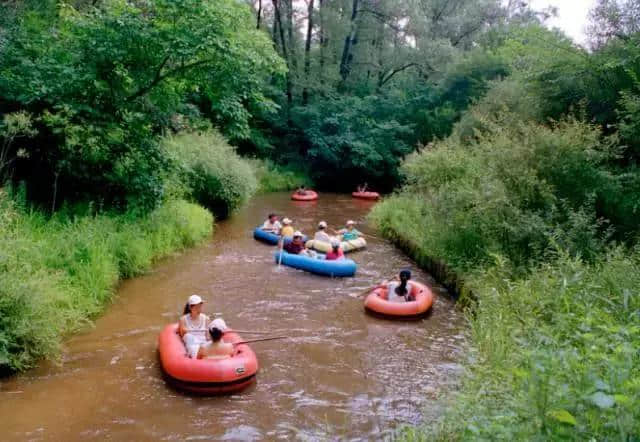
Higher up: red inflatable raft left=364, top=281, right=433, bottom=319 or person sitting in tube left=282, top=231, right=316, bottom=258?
person sitting in tube left=282, top=231, right=316, bottom=258

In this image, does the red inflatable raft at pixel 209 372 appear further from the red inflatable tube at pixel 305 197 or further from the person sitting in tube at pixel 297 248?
the red inflatable tube at pixel 305 197

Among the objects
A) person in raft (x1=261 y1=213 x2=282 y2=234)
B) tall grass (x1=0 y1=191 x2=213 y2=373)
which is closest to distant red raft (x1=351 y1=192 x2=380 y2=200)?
person in raft (x1=261 y1=213 x2=282 y2=234)

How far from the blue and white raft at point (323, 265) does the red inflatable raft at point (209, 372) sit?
4.27 metres

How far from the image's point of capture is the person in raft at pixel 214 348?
5.50m

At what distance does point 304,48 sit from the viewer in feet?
92.6

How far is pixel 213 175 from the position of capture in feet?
45.0

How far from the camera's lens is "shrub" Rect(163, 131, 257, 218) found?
44.8 ft

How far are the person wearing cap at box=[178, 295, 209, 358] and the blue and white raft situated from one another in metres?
3.73

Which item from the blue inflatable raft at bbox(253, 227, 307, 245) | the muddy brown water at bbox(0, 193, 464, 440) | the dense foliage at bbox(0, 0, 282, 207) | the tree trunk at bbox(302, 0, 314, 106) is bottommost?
the muddy brown water at bbox(0, 193, 464, 440)

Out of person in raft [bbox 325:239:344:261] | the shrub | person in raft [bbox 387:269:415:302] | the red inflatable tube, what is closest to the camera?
person in raft [bbox 387:269:415:302]

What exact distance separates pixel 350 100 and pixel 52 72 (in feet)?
58.8

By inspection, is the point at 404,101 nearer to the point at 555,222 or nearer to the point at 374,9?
the point at 374,9

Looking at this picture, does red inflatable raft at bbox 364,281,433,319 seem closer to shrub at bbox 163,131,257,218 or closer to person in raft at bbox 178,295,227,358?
person in raft at bbox 178,295,227,358

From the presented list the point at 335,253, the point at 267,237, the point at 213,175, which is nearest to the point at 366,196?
the point at 213,175
